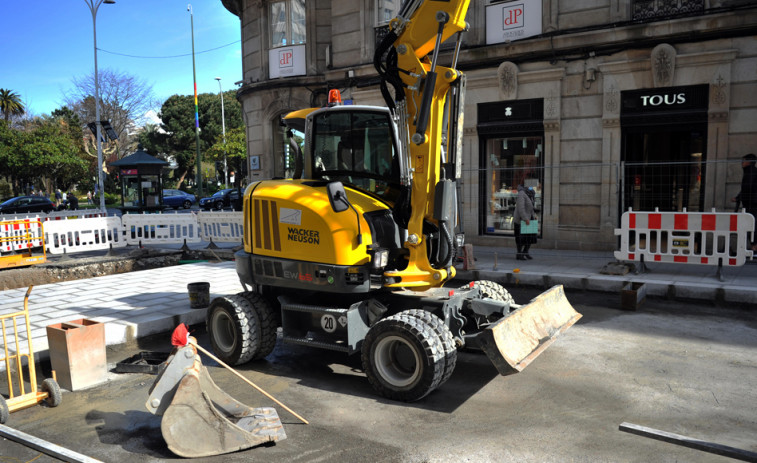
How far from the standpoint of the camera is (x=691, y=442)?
3.97m

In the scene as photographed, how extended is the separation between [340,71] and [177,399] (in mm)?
14639

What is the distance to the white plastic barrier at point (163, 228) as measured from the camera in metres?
15.1

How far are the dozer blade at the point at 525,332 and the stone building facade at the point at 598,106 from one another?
6.17m

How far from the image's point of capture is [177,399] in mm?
4082

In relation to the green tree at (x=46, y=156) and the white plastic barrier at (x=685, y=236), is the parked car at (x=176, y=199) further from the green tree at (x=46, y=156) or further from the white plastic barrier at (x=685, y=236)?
the white plastic barrier at (x=685, y=236)

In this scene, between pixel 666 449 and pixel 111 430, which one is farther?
pixel 111 430

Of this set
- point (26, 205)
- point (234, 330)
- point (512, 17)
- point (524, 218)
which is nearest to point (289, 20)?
point (512, 17)

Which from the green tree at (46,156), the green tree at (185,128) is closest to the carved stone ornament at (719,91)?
the green tree at (46,156)

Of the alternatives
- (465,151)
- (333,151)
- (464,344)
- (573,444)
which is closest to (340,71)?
(465,151)

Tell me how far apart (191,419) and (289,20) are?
17.3m

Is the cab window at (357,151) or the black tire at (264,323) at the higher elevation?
the cab window at (357,151)

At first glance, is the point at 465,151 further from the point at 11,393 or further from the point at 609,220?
the point at 11,393

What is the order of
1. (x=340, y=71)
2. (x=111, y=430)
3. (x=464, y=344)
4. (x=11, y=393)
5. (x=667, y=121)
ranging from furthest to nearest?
(x=340, y=71) < (x=667, y=121) < (x=464, y=344) < (x=11, y=393) < (x=111, y=430)

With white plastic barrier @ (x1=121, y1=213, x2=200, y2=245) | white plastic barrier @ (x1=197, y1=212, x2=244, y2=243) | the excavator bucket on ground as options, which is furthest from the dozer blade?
white plastic barrier @ (x1=121, y1=213, x2=200, y2=245)
